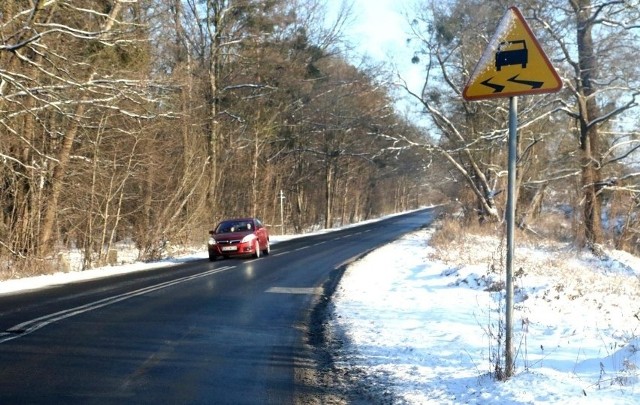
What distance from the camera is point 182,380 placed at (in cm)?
623

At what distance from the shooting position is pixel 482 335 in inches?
314

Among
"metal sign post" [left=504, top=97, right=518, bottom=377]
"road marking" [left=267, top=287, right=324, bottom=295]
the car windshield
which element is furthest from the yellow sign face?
the car windshield

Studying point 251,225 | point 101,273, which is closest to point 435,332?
point 101,273

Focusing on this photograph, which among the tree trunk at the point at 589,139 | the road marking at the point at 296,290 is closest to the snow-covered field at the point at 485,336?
the road marking at the point at 296,290

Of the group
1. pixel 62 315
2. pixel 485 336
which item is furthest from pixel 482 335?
pixel 62 315

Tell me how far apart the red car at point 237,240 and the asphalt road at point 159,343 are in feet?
25.4

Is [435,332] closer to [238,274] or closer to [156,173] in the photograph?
[238,274]

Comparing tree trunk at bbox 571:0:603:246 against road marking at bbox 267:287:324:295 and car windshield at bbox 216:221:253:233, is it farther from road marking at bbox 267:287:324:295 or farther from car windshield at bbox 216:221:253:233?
road marking at bbox 267:287:324:295

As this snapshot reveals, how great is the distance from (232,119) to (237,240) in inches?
666

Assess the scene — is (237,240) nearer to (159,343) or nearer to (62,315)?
(62,315)

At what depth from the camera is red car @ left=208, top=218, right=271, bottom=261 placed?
73.4ft

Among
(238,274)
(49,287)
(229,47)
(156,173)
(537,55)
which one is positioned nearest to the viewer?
(537,55)

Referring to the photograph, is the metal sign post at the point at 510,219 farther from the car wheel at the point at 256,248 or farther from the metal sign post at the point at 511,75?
the car wheel at the point at 256,248

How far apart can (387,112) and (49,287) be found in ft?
87.2
